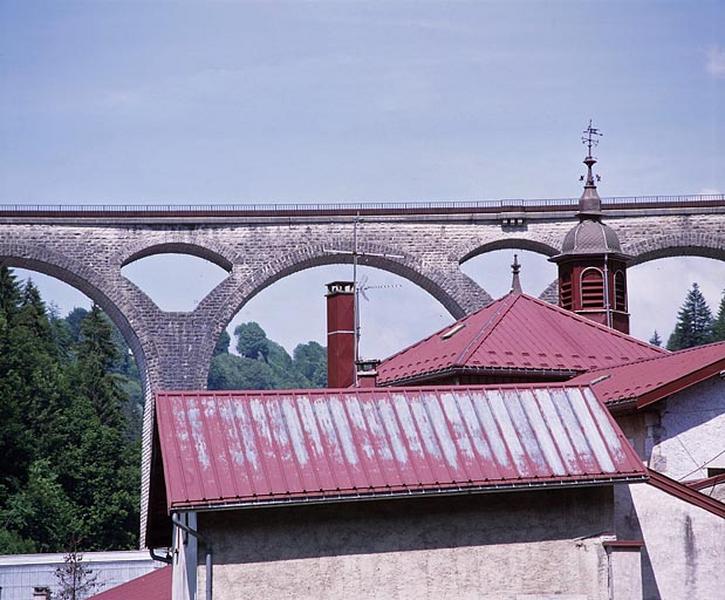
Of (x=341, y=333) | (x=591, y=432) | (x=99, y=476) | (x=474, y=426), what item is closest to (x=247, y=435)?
(x=474, y=426)

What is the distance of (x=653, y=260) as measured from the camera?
159 ft

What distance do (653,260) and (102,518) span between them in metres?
24.9

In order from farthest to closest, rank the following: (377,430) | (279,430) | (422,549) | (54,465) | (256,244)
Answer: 1. (54,465)
2. (256,244)
3. (377,430)
4. (279,430)
5. (422,549)

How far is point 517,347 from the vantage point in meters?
23.3

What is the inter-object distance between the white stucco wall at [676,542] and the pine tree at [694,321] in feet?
327

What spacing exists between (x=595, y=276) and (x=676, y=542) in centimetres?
1531

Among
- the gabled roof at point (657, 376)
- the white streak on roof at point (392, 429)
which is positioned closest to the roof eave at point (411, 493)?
the white streak on roof at point (392, 429)

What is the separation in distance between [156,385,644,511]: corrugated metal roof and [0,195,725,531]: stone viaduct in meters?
29.5

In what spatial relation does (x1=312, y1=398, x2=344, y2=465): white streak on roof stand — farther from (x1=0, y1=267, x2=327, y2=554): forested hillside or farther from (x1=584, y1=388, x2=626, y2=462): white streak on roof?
(x1=0, y1=267, x2=327, y2=554): forested hillside

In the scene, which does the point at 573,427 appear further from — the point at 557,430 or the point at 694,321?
the point at 694,321

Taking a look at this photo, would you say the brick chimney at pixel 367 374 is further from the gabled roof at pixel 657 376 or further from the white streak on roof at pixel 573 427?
the white streak on roof at pixel 573 427

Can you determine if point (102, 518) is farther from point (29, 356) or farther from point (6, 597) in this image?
point (6, 597)

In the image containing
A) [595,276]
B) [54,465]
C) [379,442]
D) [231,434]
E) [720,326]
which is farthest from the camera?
[720,326]

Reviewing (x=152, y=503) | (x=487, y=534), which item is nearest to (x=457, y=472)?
(x=487, y=534)
